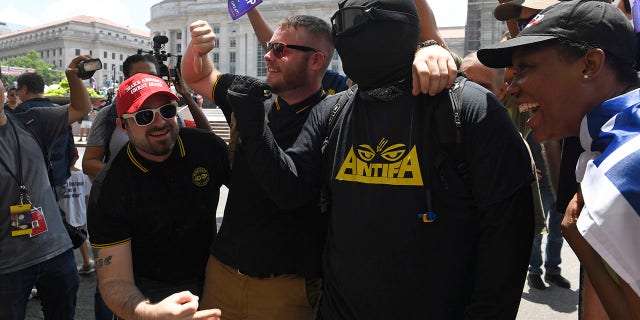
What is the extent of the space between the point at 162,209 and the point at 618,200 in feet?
6.33

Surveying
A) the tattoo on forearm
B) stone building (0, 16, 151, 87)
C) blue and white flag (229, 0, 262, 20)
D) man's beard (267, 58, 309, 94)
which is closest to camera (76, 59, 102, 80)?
blue and white flag (229, 0, 262, 20)

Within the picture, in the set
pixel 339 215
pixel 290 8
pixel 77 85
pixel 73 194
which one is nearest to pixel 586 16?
pixel 339 215

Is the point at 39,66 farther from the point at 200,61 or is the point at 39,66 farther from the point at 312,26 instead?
the point at 312,26

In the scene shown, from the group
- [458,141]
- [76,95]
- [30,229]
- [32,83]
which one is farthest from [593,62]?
[32,83]

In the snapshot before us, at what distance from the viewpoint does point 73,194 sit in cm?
579

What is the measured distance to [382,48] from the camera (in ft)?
5.89

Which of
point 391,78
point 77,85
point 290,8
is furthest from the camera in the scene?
point 290,8

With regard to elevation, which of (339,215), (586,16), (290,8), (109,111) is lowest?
(339,215)

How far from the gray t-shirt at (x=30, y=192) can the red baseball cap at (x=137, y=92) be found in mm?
1046

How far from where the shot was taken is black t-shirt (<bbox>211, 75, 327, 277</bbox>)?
2.20 metres

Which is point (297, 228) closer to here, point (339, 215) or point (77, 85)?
point (339, 215)

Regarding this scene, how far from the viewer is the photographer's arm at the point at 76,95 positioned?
12.1ft

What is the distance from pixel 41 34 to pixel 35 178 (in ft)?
448

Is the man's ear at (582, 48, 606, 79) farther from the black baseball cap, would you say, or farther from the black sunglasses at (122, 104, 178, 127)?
the black sunglasses at (122, 104, 178, 127)
